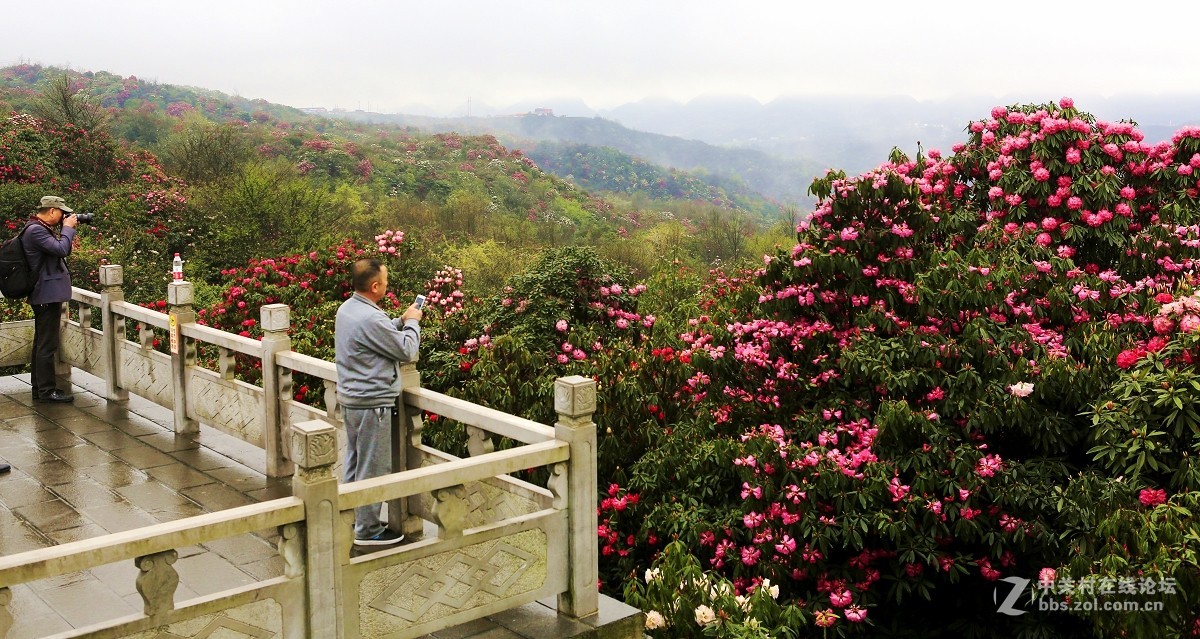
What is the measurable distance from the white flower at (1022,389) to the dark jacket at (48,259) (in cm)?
752

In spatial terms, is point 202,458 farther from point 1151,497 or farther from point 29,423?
point 1151,497

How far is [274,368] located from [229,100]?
78.0 metres

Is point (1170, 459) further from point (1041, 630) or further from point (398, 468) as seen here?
point (398, 468)

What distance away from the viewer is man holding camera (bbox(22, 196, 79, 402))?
366 inches

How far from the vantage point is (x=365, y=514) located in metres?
6.30

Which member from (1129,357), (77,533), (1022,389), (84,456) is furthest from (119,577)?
(1129,357)

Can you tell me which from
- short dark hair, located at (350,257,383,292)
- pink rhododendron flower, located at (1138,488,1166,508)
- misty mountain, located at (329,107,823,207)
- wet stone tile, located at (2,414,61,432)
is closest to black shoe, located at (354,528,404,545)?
short dark hair, located at (350,257,383,292)

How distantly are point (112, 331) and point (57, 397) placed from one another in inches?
33.8

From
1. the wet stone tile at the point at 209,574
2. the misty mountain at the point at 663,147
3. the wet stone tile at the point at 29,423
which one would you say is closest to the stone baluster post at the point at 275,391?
the wet stone tile at the point at 209,574

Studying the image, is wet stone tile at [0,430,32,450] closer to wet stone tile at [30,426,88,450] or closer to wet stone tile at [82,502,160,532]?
wet stone tile at [30,426,88,450]

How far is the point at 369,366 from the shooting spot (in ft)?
19.9

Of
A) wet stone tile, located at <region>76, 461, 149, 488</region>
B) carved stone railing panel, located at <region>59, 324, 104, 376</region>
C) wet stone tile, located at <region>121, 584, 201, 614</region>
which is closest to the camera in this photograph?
wet stone tile, located at <region>121, 584, 201, 614</region>

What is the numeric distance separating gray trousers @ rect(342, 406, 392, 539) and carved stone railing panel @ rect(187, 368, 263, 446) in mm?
1982

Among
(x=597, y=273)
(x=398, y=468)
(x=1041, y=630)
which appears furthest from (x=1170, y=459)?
(x=597, y=273)
